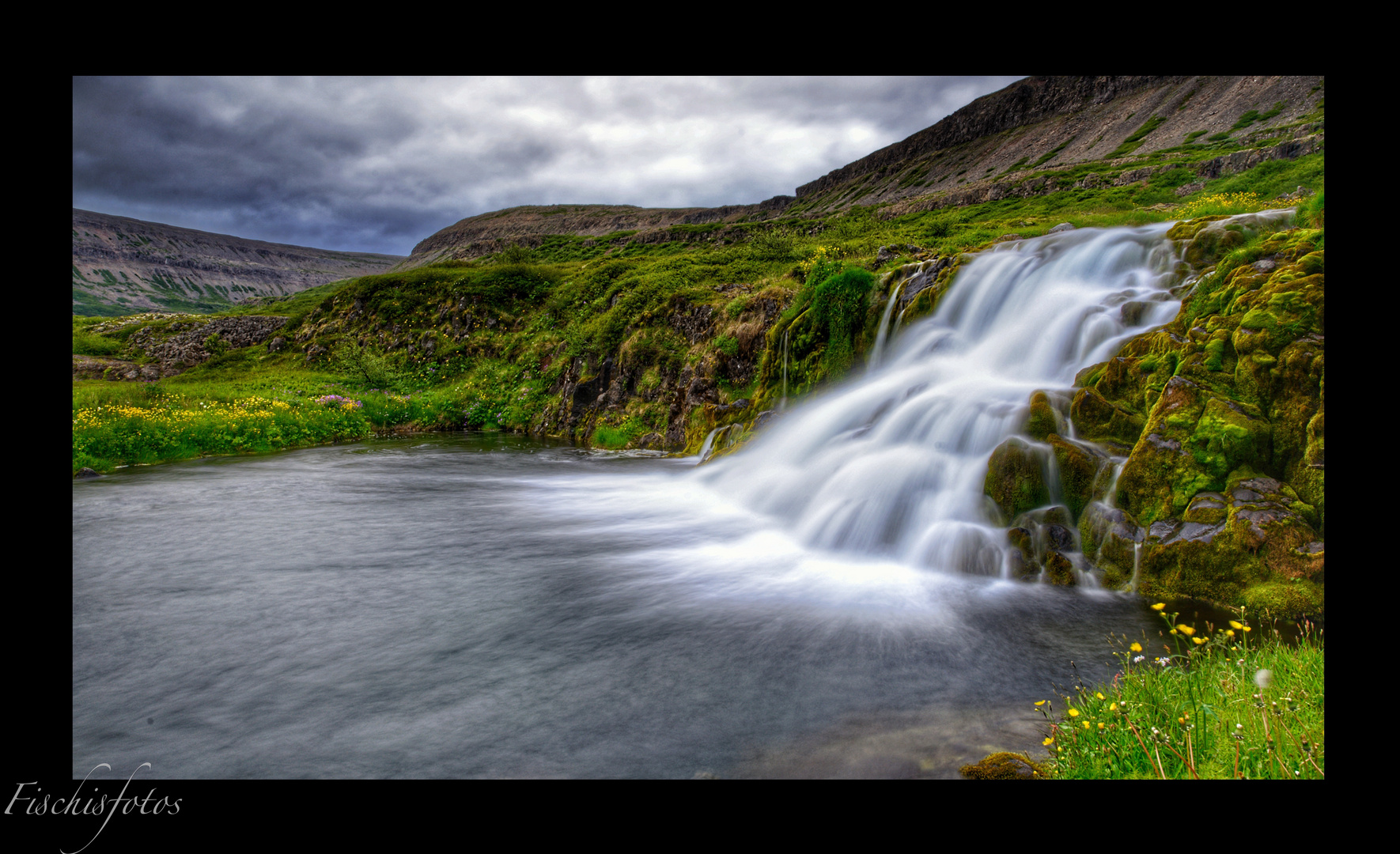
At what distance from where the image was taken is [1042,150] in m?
103

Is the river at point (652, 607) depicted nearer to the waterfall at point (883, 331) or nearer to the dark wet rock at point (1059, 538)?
the dark wet rock at point (1059, 538)

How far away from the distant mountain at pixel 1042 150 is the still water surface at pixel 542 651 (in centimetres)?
2057

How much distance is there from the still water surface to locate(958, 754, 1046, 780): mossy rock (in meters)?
0.23

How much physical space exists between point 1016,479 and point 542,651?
581cm

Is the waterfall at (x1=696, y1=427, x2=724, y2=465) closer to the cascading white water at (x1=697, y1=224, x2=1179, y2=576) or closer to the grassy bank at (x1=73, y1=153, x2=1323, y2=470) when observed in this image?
the grassy bank at (x1=73, y1=153, x2=1323, y2=470)

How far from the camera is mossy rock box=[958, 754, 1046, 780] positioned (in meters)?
3.30

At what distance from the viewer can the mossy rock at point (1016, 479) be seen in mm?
7188
